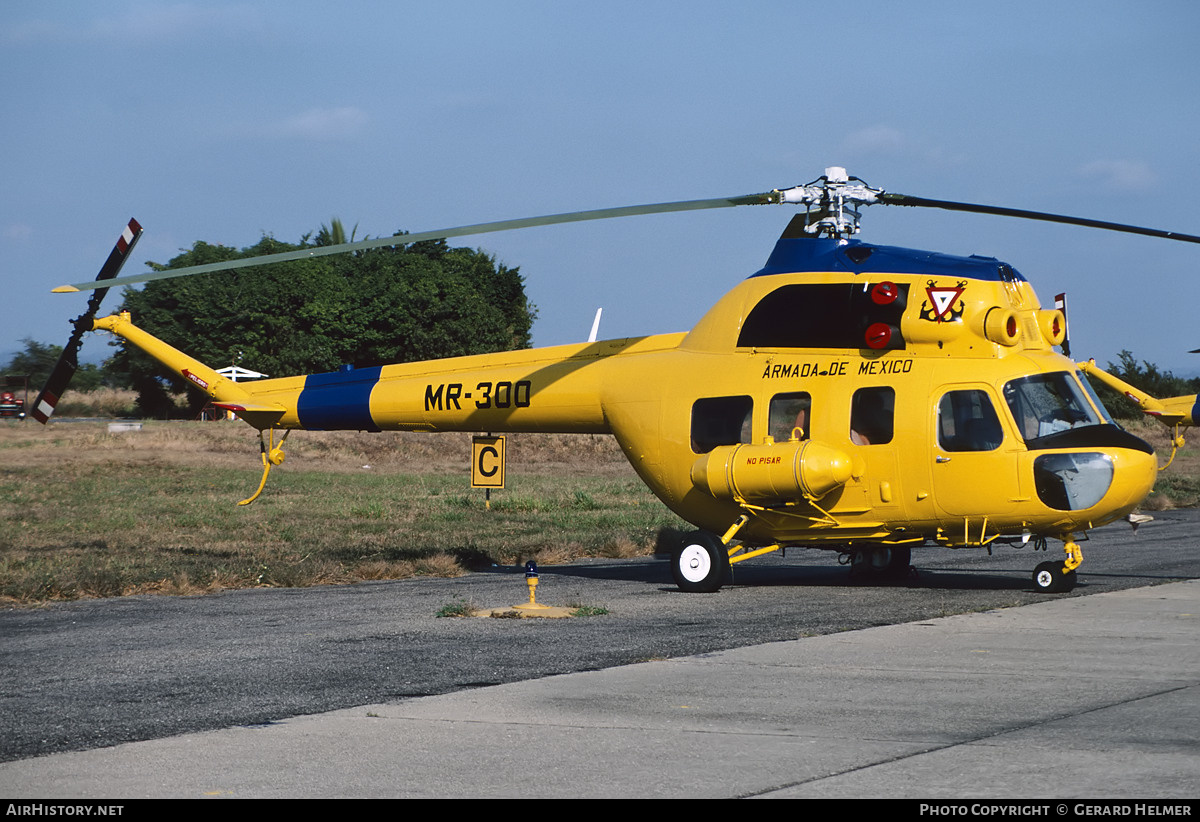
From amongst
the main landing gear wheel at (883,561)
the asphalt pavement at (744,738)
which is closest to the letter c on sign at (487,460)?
the main landing gear wheel at (883,561)

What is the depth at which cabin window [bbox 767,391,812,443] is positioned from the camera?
49.5ft

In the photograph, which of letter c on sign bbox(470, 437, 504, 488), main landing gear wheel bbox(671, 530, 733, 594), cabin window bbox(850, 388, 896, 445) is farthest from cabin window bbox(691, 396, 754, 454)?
letter c on sign bbox(470, 437, 504, 488)

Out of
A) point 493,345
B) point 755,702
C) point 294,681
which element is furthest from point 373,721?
point 493,345

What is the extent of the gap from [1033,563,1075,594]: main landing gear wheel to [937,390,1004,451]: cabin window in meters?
1.60

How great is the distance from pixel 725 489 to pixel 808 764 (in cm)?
871

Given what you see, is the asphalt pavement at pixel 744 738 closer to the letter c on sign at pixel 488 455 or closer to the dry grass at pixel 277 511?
the letter c on sign at pixel 488 455

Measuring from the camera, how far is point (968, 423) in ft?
46.4

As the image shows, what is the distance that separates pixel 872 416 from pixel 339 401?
26.7 feet

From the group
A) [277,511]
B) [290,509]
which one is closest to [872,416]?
[277,511]

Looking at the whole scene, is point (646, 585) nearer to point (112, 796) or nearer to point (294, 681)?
point (294, 681)

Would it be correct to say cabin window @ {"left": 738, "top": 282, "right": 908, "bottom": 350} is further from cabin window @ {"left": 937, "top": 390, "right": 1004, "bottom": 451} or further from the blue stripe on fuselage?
the blue stripe on fuselage

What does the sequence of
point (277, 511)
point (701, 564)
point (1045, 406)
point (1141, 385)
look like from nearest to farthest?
point (1045, 406)
point (701, 564)
point (277, 511)
point (1141, 385)

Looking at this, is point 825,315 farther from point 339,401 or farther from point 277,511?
point 277,511

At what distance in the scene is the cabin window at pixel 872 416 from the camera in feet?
47.8
